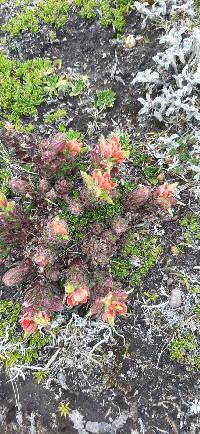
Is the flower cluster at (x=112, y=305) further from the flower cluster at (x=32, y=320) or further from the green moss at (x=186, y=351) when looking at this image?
the green moss at (x=186, y=351)

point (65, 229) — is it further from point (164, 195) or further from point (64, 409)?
point (64, 409)

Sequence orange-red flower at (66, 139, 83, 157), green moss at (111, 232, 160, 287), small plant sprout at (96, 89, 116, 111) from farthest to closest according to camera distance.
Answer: small plant sprout at (96, 89, 116, 111) < green moss at (111, 232, 160, 287) < orange-red flower at (66, 139, 83, 157)

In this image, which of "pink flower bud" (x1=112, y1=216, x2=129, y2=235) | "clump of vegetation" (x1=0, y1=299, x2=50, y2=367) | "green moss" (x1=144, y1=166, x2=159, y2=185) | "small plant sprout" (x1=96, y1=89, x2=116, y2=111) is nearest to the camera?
"pink flower bud" (x1=112, y1=216, x2=129, y2=235)

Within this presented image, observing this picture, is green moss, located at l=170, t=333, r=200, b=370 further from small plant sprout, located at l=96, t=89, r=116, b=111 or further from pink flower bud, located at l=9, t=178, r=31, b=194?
small plant sprout, located at l=96, t=89, r=116, b=111

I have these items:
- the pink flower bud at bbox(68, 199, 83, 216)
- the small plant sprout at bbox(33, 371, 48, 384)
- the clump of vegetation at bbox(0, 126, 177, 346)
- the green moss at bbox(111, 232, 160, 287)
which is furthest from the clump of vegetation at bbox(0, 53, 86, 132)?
the small plant sprout at bbox(33, 371, 48, 384)

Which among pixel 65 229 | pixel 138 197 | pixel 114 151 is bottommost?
pixel 138 197

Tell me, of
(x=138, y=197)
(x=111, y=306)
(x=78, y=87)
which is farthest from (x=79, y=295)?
(x=78, y=87)

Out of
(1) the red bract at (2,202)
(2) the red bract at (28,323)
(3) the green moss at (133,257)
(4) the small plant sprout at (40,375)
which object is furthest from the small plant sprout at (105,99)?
(4) the small plant sprout at (40,375)
